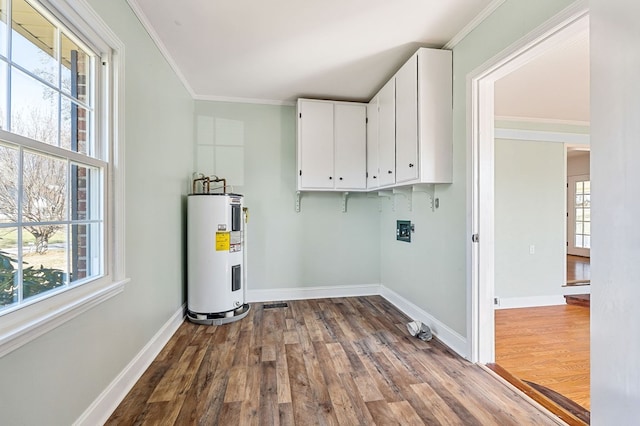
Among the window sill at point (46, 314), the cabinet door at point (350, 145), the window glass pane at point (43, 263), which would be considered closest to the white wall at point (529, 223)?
the cabinet door at point (350, 145)

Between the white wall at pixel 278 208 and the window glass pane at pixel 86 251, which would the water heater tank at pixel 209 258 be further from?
the window glass pane at pixel 86 251

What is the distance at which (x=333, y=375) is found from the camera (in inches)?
77.4

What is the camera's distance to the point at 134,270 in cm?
191

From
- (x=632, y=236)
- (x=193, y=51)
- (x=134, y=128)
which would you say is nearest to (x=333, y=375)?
(x=632, y=236)

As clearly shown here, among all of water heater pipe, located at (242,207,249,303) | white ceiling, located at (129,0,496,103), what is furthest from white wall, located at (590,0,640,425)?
water heater pipe, located at (242,207,249,303)

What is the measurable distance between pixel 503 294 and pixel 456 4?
10.5 feet

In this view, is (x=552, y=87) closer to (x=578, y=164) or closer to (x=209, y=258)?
(x=209, y=258)

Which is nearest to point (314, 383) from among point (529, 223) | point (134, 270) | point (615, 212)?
point (134, 270)

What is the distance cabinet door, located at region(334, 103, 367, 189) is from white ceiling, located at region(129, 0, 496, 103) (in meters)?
0.38

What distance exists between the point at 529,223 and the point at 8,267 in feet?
15.1

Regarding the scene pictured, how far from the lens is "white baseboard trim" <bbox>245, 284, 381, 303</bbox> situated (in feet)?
11.7

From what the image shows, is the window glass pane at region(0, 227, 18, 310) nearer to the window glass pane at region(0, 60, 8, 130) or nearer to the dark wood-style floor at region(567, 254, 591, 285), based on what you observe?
the window glass pane at region(0, 60, 8, 130)

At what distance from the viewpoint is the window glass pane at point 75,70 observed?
138cm

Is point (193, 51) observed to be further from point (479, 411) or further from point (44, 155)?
point (479, 411)
